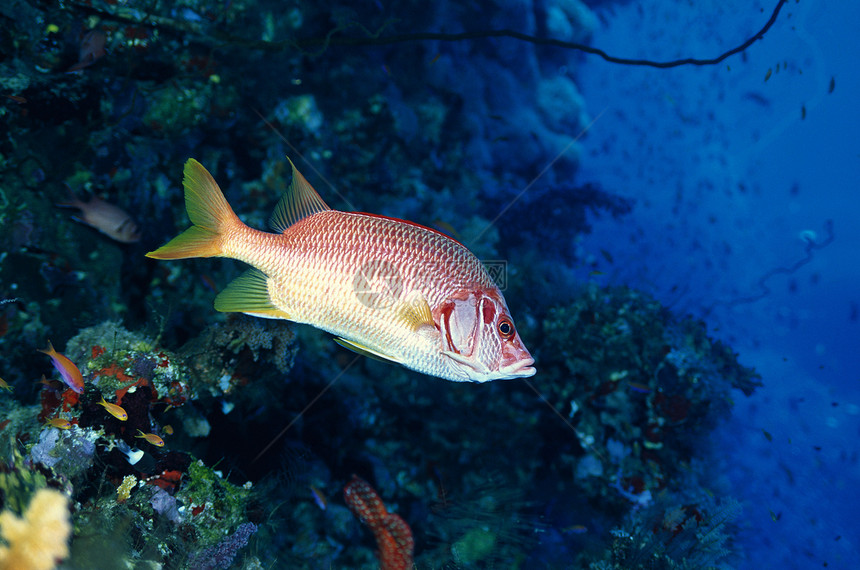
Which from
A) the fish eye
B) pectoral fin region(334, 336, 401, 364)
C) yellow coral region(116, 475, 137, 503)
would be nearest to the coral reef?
yellow coral region(116, 475, 137, 503)

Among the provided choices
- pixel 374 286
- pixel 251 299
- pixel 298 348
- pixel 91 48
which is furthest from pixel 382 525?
pixel 91 48

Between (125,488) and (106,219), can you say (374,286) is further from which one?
(106,219)

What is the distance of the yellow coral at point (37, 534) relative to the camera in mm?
1388

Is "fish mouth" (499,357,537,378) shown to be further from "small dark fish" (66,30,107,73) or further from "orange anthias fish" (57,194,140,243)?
"small dark fish" (66,30,107,73)

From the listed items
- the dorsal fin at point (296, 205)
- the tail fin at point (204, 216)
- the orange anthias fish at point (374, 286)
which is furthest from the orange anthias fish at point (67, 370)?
the dorsal fin at point (296, 205)

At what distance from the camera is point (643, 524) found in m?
4.80

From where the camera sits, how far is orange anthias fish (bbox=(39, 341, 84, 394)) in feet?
7.34

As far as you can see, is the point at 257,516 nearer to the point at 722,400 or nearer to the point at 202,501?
the point at 202,501

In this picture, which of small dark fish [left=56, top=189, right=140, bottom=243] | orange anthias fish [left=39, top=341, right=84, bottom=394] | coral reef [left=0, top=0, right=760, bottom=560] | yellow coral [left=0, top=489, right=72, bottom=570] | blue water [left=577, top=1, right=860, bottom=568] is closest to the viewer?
yellow coral [left=0, top=489, right=72, bottom=570]

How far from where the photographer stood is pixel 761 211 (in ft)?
45.8

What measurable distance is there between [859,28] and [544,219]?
12370 mm

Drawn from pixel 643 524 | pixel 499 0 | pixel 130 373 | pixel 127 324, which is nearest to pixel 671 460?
pixel 643 524

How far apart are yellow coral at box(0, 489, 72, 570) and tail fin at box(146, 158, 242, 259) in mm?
1256

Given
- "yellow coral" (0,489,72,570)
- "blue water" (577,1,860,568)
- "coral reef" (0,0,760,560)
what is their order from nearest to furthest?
"yellow coral" (0,489,72,570), "coral reef" (0,0,760,560), "blue water" (577,1,860,568)
